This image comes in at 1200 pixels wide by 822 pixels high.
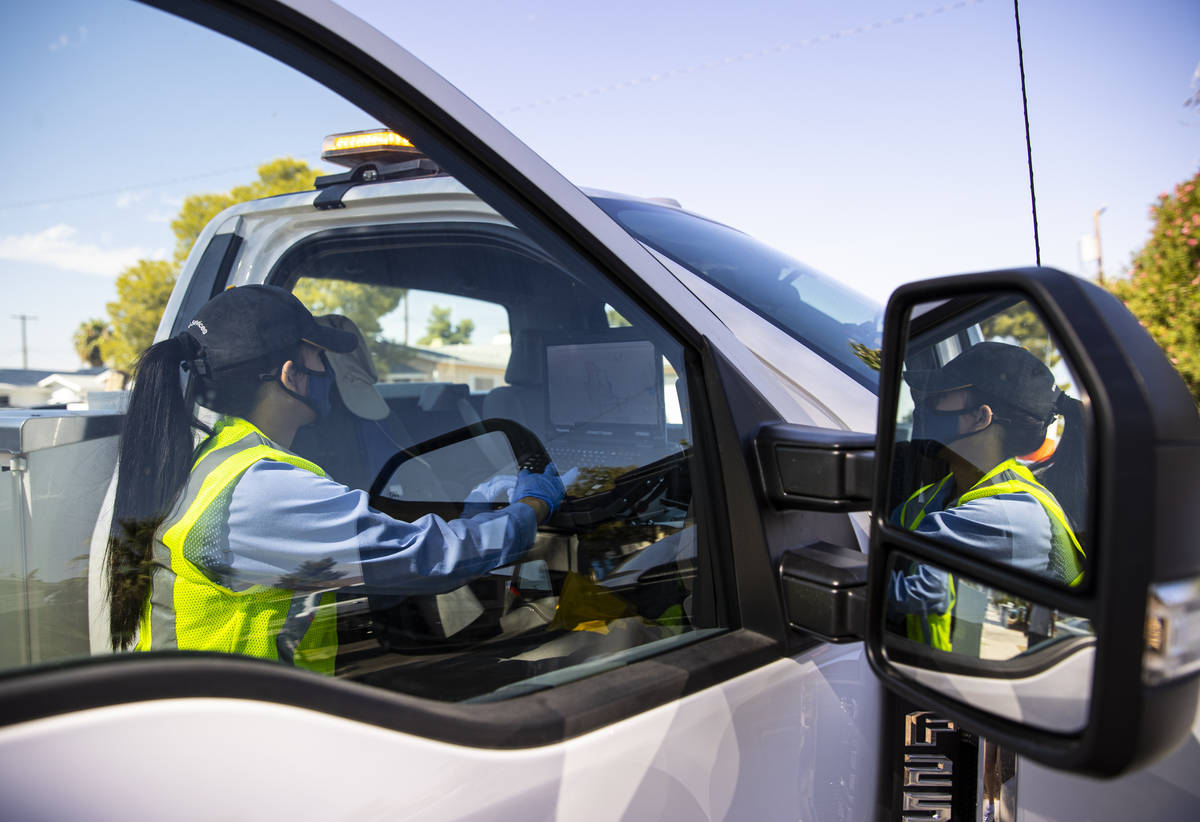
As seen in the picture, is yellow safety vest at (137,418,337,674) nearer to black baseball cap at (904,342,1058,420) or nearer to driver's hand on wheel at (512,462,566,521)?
A: driver's hand on wheel at (512,462,566,521)

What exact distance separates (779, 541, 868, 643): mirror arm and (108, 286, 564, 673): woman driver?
421 mm

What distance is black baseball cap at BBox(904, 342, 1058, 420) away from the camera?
3.92 feet

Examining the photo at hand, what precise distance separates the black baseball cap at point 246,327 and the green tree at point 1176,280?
37.6 ft

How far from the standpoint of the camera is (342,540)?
128cm

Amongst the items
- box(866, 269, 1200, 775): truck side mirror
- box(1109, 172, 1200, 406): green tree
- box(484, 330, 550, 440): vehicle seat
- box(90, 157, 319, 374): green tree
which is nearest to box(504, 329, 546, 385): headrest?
box(484, 330, 550, 440): vehicle seat

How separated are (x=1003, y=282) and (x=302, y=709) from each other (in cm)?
86

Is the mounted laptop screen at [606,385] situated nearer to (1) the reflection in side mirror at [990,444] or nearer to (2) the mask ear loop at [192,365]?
(1) the reflection in side mirror at [990,444]

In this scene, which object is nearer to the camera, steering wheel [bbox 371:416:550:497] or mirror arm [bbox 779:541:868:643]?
mirror arm [bbox 779:541:868:643]

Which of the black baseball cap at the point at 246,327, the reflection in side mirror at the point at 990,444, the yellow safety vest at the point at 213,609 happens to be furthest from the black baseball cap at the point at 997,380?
the black baseball cap at the point at 246,327

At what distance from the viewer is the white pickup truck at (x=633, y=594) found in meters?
0.72

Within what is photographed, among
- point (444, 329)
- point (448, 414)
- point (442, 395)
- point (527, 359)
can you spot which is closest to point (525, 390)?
point (527, 359)

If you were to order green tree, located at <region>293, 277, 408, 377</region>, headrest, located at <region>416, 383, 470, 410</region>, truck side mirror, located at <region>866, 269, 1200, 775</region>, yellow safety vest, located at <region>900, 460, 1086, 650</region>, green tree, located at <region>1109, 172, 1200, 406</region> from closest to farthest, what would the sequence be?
1. truck side mirror, located at <region>866, 269, 1200, 775</region>
2. yellow safety vest, located at <region>900, 460, 1086, 650</region>
3. headrest, located at <region>416, 383, 470, 410</region>
4. green tree, located at <region>293, 277, 408, 377</region>
5. green tree, located at <region>1109, 172, 1200, 406</region>

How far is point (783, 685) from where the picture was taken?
4.16 ft

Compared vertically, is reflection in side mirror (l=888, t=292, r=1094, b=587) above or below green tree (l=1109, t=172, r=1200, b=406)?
below
